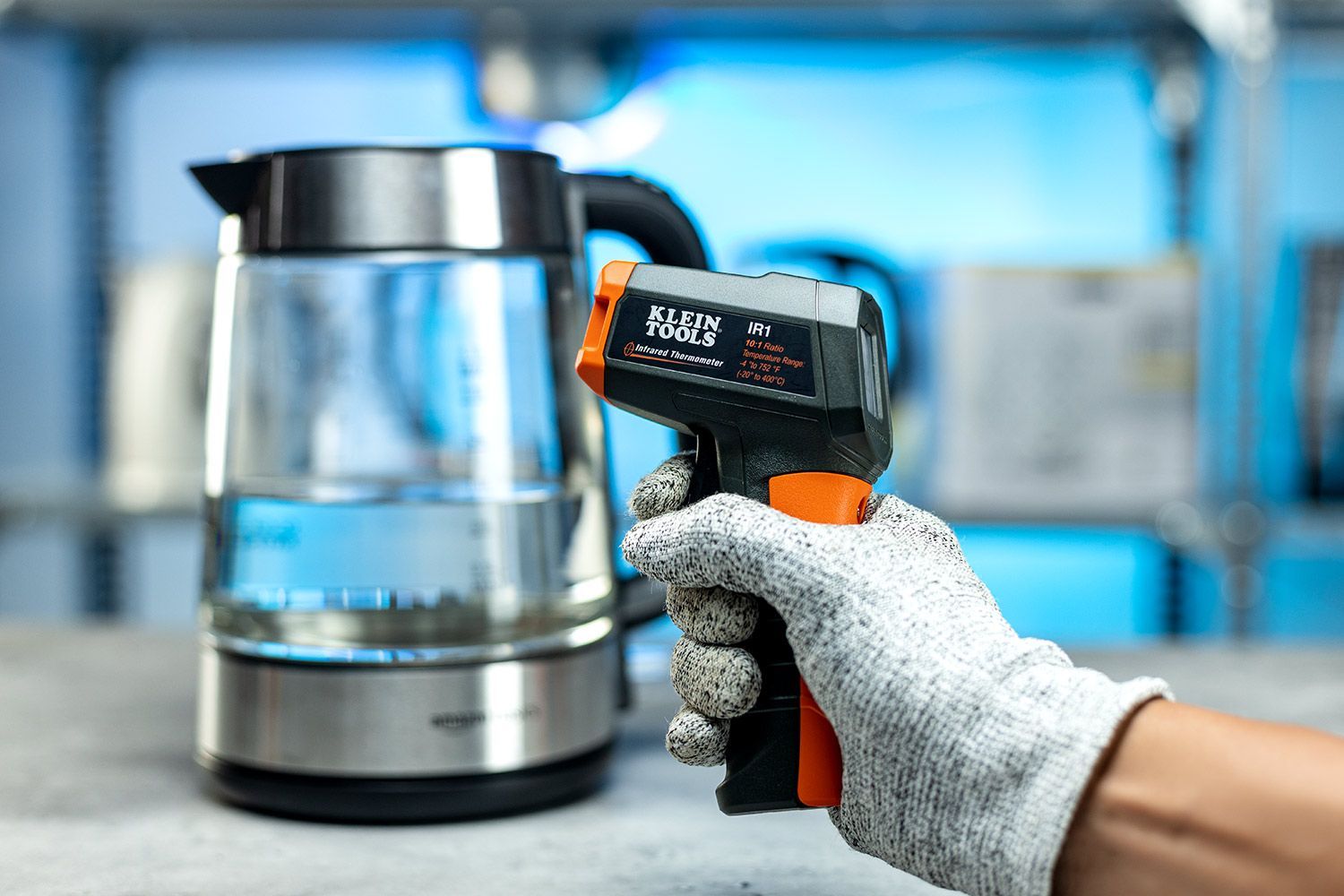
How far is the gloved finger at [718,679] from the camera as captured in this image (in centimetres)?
43

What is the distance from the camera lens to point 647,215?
607mm

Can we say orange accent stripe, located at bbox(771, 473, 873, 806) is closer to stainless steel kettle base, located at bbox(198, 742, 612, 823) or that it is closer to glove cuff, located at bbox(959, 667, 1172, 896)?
glove cuff, located at bbox(959, 667, 1172, 896)

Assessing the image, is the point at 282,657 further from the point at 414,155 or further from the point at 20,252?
the point at 20,252

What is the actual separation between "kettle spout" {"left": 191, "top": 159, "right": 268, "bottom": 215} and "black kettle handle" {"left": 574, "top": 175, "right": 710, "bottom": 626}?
15cm

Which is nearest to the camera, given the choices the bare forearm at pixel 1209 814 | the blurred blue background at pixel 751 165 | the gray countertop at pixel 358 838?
the bare forearm at pixel 1209 814

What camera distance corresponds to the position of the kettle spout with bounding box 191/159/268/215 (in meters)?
0.56

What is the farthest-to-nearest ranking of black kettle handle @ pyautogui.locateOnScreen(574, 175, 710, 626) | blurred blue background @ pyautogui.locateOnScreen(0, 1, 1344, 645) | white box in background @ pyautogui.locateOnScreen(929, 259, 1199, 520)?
blurred blue background @ pyautogui.locateOnScreen(0, 1, 1344, 645)
white box in background @ pyautogui.locateOnScreen(929, 259, 1199, 520)
black kettle handle @ pyautogui.locateOnScreen(574, 175, 710, 626)

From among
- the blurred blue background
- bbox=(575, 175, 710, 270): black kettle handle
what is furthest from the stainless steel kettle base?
the blurred blue background

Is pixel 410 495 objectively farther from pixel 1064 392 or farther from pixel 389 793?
pixel 1064 392

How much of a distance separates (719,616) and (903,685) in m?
0.07

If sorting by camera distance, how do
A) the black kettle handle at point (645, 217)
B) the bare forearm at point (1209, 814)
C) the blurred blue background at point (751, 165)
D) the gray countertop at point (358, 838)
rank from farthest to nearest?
Result: the blurred blue background at point (751, 165) < the black kettle handle at point (645, 217) < the gray countertop at point (358, 838) < the bare forearm at point (1209, 814)

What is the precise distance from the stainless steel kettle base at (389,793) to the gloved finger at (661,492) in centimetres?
16

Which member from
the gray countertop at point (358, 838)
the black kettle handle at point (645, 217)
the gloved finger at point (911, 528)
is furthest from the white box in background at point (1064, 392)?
the gloved finger at point (911, 528)

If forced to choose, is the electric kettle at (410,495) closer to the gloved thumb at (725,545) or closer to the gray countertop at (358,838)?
the gray countertop at (358,838)
